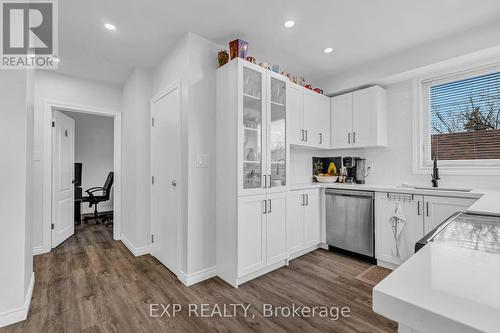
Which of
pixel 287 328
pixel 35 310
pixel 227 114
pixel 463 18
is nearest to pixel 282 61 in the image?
pixel 227 114

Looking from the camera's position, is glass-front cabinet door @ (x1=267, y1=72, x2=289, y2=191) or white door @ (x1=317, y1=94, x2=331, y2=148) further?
white door @ (x1=317, y1=94, x2=331, y2=148)

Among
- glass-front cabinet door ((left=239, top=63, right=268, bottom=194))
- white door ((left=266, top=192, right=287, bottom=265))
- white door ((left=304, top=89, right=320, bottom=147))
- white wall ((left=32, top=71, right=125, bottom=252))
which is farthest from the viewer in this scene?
white door ((left=304, top=89, right=320, bottom=147))

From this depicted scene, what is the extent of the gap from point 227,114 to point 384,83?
239 centimetres

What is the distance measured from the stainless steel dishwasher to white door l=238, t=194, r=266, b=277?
123 centimetres

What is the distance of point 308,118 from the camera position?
11.4 feet

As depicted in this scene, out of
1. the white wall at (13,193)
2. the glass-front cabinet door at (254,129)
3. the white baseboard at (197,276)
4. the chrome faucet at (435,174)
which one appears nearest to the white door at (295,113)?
the glass-front cabinet door at (254,129)

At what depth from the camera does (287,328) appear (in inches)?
70.9

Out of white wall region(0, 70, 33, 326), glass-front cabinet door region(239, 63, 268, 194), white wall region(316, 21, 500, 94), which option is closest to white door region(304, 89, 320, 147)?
white wall region(316, 21, 500, 94)

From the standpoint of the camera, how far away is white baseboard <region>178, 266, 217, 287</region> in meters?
2.45

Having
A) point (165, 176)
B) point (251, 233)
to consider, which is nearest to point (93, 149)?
point (165, 176)

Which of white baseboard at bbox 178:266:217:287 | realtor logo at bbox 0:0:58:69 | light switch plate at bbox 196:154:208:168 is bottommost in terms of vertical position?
white baseboard at bbox 178:266:217:287

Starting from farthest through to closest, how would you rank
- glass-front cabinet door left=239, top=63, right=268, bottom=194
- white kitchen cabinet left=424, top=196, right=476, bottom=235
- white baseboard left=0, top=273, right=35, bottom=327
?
glass-front cabinet door left=239, top=63, right=268, bottom=194, white kitchen cabinet left=424, top=196, right=476, bottom=235, white baseboard left=0, top=273, right=35, bottom=327

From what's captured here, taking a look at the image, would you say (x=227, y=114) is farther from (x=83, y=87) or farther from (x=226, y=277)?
(x=83, y=87)

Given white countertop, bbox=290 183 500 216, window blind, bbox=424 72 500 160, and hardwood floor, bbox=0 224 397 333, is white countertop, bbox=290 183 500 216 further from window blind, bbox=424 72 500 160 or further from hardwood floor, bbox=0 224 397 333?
hardwood floor, bbox=0 224 397 333
